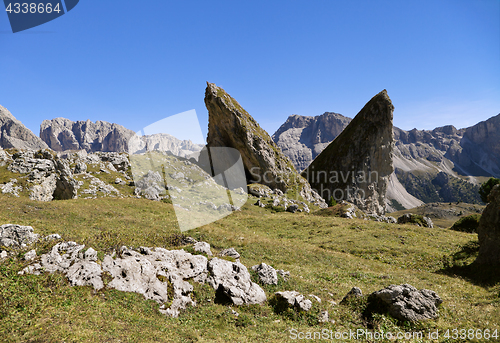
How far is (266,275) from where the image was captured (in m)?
17.3

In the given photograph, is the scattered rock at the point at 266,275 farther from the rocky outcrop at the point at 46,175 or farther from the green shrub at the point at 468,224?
the rocky outcrop at the point at 46,175

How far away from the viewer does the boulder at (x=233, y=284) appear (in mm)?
14703

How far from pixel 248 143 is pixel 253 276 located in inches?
2256

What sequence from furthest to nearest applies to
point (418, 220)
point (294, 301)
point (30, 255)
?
point (418, 220)
point (294, 301)
point (30, 255)

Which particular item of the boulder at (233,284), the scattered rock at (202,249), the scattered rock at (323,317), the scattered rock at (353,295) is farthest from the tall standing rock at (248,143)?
the scattered rock at (323,317)

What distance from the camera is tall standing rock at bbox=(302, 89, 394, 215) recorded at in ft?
274

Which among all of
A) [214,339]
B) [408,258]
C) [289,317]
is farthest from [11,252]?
[408,258]

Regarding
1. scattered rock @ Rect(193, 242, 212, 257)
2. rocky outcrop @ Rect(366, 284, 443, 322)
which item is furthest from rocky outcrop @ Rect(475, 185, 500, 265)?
scattered rock @ Rect(193, 242, 212, 257)

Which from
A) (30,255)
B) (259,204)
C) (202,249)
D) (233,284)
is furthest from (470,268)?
(259,204)

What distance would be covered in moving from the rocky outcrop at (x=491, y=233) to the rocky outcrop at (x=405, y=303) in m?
11.5

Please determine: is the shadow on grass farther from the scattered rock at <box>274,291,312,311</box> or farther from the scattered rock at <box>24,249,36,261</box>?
the scattered rock at <box>24,249,36,261</box>

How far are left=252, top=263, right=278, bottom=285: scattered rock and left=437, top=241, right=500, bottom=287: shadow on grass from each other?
1642 cm

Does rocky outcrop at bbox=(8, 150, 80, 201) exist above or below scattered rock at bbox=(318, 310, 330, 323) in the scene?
above

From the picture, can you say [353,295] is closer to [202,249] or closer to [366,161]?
[202,249]
